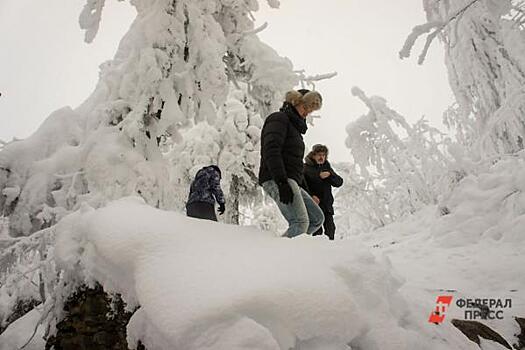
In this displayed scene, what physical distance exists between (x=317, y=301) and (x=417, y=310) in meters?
1.20

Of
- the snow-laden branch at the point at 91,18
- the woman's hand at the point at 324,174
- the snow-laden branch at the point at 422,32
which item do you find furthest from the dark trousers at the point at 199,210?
the snow-laden branch at the point at 422,32

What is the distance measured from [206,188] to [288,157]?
192 cm

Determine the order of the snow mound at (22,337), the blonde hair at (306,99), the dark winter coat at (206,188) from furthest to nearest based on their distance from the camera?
1. the dark winter coat at (206,188)
2. the snow mound at (22,337)
3. the blonde hair at (306,99)

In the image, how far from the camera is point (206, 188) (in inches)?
199

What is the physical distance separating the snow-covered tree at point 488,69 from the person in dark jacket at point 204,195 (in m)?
3.78

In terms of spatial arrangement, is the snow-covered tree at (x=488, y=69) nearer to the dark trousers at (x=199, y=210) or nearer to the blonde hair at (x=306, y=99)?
the blonde hair at (x=306, y=99)

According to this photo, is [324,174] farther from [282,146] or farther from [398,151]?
[398,151]

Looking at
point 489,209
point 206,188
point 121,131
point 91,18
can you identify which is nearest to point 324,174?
point 206,188

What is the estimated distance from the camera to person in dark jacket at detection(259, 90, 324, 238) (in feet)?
10.8

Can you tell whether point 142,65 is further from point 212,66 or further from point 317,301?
point 317,301

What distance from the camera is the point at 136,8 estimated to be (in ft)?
16.3

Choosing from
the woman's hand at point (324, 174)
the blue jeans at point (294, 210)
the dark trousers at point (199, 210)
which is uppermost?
the woman's hand at point (324, 174)

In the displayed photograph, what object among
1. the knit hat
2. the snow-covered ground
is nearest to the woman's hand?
the knit hat

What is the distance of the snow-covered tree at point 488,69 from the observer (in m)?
4.88
